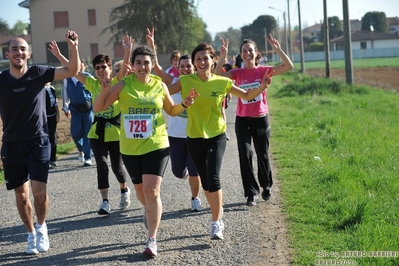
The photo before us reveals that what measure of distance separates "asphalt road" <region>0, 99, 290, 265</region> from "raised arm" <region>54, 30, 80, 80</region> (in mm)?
1739

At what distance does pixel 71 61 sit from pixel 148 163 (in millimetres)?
1267

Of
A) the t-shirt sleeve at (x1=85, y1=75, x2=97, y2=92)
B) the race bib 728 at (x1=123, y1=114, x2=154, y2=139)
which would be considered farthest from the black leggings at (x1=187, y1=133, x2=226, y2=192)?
the t-shirt sleeve at (x1=85, y1=75, x2=97, y2=92)

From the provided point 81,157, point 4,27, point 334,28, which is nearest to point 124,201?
point 81,157

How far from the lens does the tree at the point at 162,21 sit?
56875mm

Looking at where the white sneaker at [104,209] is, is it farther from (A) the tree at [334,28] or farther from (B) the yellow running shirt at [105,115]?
(A) the tree at [334,28]

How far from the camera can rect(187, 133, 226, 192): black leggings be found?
6703 mm

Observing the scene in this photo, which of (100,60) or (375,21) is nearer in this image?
(100,60)

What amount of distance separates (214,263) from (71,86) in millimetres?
6975

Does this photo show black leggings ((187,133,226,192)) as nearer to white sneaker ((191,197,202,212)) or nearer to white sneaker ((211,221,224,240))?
white sneaker ((211,221,224,240))

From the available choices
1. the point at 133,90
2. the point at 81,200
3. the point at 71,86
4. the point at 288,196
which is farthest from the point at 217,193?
the point at 71,86

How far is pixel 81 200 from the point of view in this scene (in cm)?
902

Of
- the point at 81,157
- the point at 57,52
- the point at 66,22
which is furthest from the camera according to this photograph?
the point at 66,22

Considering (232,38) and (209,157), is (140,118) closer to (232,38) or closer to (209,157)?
(209,157)

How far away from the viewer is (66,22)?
68.4 metres
